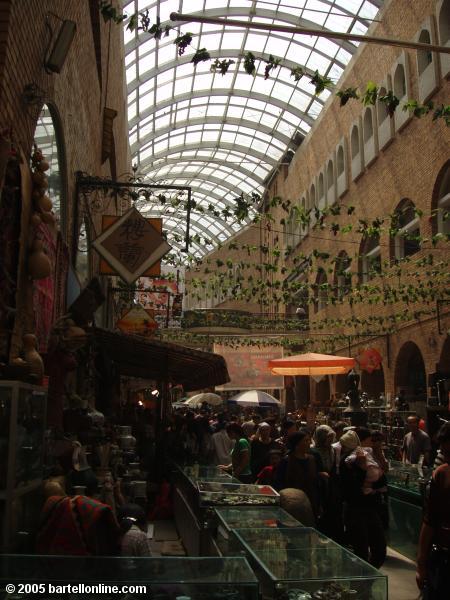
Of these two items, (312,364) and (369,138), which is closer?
(312,364)

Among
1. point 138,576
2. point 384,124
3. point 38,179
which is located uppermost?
point 384,124

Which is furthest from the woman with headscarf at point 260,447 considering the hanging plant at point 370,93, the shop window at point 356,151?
the shop window at point 356,151

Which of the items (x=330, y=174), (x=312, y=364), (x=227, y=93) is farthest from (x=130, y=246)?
(x=227, y=93)

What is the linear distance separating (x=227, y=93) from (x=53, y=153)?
84.5 feet

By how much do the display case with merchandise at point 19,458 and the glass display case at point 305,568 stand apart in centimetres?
141

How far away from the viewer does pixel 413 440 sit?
1077cm

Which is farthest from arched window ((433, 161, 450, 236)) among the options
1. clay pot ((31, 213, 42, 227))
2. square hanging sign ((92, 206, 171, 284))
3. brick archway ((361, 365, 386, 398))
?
clay pot ((31, 213, 42, 227))

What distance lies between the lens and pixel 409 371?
19984 mm

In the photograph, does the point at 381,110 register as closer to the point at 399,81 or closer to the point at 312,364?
the point at 399,81

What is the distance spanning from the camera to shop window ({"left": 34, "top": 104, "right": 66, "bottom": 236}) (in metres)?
5.41

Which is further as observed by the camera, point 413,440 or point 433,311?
point 433,311

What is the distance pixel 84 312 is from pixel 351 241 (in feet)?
63.1

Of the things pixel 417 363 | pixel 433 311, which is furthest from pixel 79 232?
pixel 417 363

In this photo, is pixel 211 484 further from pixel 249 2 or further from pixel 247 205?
pixel 249 2
